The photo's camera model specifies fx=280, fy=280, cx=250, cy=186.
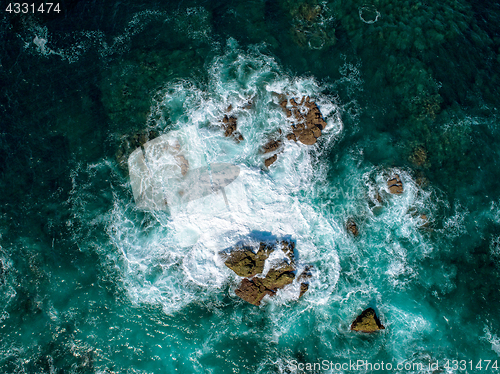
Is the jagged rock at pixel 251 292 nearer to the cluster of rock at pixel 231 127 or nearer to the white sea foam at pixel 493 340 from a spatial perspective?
the cluster of rock at pixel 231 127

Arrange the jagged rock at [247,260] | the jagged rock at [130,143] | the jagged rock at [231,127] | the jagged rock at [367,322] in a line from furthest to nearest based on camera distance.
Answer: the jagged rock at [130,143]
the jagged rock at [231,127]
the jagged rock at [247,260]
the jagged rock at [367,322]

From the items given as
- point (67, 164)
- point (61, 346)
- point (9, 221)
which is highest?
point (67, 164)

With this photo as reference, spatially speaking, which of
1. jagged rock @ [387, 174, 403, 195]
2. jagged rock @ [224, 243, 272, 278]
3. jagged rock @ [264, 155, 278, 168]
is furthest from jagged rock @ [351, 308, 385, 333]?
jagged rock @ [264, 155, 278, 168]

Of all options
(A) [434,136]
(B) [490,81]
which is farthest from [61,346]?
(B) [490,81]

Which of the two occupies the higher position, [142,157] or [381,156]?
[381,156]

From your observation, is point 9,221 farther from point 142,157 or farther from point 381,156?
point 381,156

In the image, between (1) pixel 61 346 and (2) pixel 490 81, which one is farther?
(2) pixel 490 81

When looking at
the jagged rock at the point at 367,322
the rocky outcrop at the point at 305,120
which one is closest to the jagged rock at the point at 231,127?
the rocky outcrop at the point at 305,120
